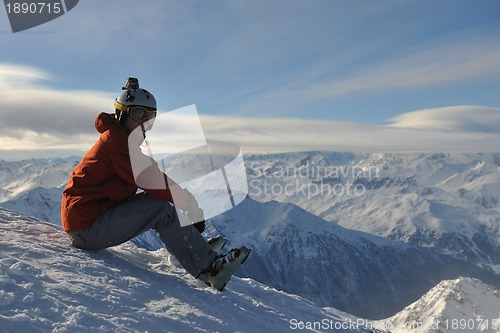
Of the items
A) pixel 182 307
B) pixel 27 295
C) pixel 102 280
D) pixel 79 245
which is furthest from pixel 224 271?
pixel 27 295

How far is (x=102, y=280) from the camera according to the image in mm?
8188

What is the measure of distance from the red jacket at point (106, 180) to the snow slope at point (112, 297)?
0.89 metres

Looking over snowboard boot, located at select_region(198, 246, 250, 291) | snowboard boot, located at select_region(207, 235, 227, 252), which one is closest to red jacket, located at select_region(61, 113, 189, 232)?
snowboard boot, located at select_region(198, 246, 250, 291)

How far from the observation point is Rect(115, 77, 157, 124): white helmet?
898cm

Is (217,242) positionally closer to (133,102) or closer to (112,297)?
(112,297)

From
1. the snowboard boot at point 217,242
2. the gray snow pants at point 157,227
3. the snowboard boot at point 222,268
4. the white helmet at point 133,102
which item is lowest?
the snowboard boot at point 222,268

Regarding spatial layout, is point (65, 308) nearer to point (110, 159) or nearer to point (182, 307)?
point (182, 307)

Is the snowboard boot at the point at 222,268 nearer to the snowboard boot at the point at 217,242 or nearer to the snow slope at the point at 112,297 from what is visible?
the snow slope at the point at 112,297

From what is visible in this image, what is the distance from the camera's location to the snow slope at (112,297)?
21.4ft

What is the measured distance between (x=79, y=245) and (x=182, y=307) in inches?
121

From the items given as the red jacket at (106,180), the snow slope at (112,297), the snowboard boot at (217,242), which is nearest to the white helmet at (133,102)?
the red jacket at (106,180)

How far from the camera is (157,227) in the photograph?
921 cm

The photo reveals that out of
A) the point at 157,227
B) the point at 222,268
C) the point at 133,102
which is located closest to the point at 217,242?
the point at 222,268

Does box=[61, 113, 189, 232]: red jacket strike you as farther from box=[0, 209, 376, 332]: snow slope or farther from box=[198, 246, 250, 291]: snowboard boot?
box=[198, 246, 250, 291]: snowboard boot
